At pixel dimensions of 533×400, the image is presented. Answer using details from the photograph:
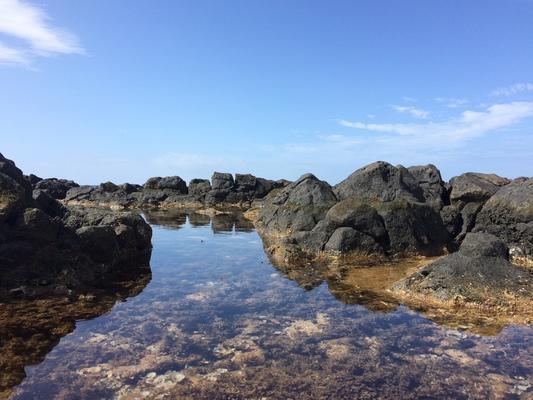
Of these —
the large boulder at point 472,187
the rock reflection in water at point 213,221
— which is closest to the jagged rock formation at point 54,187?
the rock reflection in water at point 213,221

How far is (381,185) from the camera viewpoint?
27.3 meters

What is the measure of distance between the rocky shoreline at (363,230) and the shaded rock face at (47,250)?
0.14 ft

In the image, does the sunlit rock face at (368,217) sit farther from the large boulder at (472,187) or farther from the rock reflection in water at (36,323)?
the rock reflection in water at (36,323)

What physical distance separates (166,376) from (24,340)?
445 cm

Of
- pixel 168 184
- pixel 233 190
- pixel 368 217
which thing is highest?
pixel 168 184

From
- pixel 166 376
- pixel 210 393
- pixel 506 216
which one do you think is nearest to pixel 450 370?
pixel 210 393

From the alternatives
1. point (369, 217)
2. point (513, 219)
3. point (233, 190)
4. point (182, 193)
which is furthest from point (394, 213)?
point (182, 193)

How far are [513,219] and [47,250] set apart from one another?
71.5ft

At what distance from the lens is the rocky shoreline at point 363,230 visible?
1572 centimetres

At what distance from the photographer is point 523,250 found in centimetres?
2122

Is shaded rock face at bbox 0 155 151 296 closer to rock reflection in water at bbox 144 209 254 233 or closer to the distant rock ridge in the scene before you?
the distant rock ridge

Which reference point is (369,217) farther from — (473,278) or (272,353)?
(272,353)

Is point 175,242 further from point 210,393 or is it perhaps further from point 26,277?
point 210,393

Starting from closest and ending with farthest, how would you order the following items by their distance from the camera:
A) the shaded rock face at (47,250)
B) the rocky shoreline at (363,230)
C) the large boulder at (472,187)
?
the shaded rock face at (47,250) → the rocky shoreline at (363,230) → the large boulder at (472,187)
